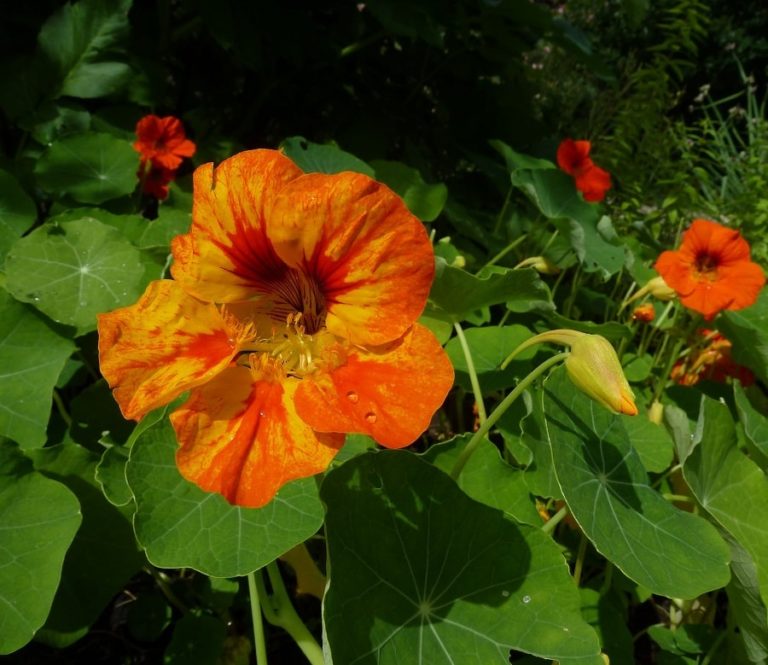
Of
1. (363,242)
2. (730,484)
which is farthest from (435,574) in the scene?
(730,484)

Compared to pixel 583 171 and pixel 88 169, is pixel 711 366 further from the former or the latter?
pixel 88 169

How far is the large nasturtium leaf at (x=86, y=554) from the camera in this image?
1036 mm

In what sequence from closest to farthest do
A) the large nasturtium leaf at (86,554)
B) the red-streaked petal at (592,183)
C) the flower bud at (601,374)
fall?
the flower bud at (601,374), the large nasturtium leaf at (86,554), the red-streaked petal at (592,183)

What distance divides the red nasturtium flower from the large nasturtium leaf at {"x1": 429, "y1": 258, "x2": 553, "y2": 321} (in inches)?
30.3

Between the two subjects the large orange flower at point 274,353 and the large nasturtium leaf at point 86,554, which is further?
the large nasturtium leaf at point 86,554

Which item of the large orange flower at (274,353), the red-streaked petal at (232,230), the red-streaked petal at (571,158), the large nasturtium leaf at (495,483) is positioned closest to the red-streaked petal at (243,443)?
the large orange flower at (274,353)

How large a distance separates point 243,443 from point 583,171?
5.00 feet

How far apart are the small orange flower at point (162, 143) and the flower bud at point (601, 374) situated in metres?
1.24

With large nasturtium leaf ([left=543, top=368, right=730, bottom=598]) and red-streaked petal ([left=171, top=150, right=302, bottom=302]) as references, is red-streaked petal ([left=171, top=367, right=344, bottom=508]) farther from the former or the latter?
large nasturtium leaf ([left=543, top=368, right=730, bottom=598])

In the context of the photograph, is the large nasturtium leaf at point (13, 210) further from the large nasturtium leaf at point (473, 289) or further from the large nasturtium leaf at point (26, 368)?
the large nasturtium leaf at point (473, 289)

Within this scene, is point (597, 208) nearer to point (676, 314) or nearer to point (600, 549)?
point (676, 314)

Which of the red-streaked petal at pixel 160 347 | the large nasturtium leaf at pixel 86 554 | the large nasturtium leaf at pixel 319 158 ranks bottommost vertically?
the large nasturtium leaf at pixel 86 554

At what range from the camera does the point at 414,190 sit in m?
1.73

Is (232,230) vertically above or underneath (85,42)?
above
